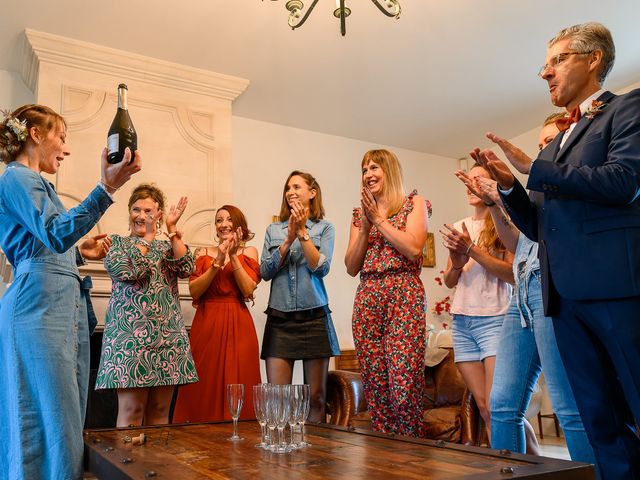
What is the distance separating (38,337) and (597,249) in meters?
1.54

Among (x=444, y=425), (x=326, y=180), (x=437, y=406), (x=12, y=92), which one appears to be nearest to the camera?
(x=444, y=425)

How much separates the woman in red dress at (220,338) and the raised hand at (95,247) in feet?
2.22

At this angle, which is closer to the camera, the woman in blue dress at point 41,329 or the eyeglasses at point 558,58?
the woman in blue dress at point 41,329

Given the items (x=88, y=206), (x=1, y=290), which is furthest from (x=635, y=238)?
(x=1, y=290)

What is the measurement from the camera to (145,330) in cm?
255

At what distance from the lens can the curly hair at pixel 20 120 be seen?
73.8 inches

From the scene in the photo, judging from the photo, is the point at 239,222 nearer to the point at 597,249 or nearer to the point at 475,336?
the point at 475,336

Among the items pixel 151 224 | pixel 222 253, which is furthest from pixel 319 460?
pixel 151 224

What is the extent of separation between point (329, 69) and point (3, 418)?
11.3 feet

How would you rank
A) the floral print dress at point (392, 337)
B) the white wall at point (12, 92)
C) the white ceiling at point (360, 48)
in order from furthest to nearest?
the white wall at point (12, 92)
the white ceiling at point (360, 48)
the floral print dress at point (392, 337)

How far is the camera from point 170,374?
257 cm

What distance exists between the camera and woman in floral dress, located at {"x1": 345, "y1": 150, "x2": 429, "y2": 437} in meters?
2.27

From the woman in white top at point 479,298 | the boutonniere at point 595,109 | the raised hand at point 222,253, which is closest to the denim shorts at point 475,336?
the woman in white top at point 479,298

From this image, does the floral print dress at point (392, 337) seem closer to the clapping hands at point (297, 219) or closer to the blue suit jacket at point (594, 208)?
the clapping hands at point (297, 219)
